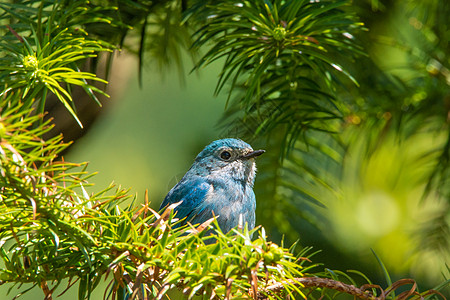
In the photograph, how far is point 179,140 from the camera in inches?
114

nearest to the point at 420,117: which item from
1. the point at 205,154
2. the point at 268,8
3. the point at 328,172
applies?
the point at 328,172

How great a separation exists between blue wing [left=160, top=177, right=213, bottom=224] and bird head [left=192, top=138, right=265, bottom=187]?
124mm

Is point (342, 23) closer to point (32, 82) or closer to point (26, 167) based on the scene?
point (32, 82)

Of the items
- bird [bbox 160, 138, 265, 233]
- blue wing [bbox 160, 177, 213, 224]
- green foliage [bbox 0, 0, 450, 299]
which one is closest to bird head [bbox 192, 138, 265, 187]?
bird [bbox 160, 138, 265, 233]

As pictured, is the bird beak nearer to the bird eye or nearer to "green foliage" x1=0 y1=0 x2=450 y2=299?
"green foliage" x1=0 y1=0 x2=450 y2=299

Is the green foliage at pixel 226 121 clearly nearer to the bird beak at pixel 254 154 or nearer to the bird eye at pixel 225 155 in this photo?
the bird beak at pixel 254 154

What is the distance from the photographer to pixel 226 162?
9.21 ft

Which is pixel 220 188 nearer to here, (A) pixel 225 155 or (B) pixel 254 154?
(A) pixel 225 155

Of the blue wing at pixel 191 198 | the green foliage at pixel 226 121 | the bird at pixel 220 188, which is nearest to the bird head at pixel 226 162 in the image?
the bird at pixel 220 188

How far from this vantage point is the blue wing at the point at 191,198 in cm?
242

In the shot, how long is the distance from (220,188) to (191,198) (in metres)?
0.18

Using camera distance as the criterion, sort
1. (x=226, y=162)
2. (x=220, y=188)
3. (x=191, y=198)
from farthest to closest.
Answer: (x=226, y=162) < (x=220, y=188) < (x=191, y=198)

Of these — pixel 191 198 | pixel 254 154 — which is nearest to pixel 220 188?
pixel 191 198

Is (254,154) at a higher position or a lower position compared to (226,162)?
higher
